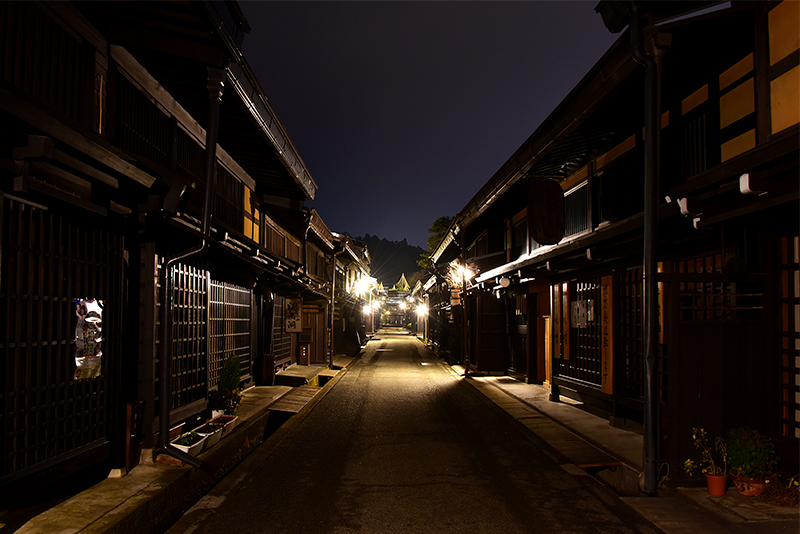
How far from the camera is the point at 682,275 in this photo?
7.27 meters

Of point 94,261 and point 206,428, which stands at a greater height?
point 94,261

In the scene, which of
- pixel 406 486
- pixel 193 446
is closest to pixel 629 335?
pixel 406 486

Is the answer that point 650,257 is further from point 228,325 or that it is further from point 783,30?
point 228,325

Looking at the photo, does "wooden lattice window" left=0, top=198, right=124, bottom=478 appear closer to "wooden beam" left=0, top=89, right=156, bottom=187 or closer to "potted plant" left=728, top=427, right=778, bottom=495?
"wooden beam" left=0, top=89, right=156, bottom=187

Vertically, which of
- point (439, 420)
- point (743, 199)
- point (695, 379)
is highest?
point (743, 199)

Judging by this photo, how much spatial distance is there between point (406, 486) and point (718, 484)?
476 cm

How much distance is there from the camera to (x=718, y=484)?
22.7ft

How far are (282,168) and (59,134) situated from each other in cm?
1089

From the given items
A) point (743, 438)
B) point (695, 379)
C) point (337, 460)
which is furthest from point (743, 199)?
point (337, 460)

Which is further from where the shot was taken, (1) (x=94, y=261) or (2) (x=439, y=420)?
(2) (x=439, y=420)

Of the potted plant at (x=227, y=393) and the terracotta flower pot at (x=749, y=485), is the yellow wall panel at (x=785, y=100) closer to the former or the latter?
the terracotta flower pot at (x=749, y=485)

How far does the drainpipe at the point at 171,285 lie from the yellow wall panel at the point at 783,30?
Result: 31.5ft

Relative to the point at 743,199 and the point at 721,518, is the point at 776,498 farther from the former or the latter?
the point at 743,199

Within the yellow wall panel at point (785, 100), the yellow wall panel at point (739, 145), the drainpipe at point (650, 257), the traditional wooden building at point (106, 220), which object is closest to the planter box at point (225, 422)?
the traditional wooden building at point (106, 220)
